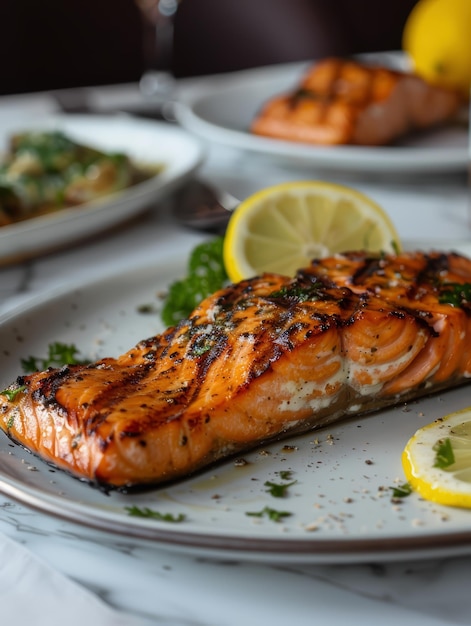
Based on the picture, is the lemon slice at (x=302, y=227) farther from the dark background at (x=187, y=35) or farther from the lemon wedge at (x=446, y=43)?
the dark background at (x=187, y=35)

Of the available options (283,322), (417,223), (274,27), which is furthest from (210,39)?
(283,322)

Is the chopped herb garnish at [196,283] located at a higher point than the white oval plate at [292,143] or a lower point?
lower

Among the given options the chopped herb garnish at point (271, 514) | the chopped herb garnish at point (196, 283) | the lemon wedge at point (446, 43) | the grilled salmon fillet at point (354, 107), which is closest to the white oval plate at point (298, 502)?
the chopped herb garnish at point (271, 514)

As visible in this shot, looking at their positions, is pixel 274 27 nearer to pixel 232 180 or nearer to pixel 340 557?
pixel 232 180

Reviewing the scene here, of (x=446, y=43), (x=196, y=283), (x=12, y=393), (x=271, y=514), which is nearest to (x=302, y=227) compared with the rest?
(x=196, y=283)

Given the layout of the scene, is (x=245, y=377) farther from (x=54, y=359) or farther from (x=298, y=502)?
(x=54, y=359)

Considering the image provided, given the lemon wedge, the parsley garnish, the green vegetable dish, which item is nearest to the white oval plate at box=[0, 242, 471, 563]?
the parsley garnish
